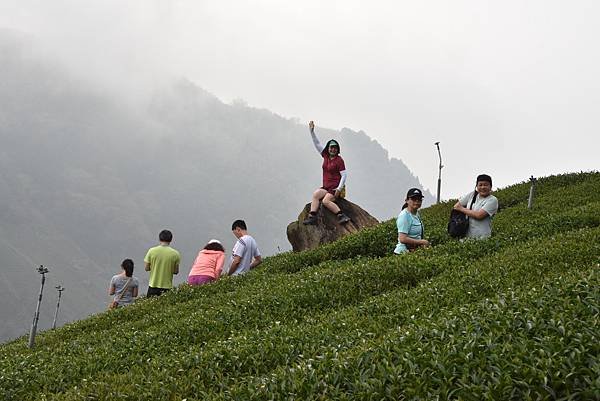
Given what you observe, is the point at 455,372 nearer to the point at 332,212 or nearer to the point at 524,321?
the point at 524,321

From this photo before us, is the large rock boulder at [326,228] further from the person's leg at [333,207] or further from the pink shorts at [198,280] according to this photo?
the pink shorts at [198,280]

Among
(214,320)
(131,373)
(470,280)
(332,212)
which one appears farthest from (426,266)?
(332,212)

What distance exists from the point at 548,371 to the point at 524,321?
1530 millimetres

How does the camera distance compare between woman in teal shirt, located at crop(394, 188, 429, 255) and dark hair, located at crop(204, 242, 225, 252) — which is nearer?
woman in teal shirt, located at crop(394, 188, 429, 255)

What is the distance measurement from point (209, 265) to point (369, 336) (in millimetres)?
11257

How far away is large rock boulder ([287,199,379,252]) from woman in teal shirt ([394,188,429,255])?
28.4 ft

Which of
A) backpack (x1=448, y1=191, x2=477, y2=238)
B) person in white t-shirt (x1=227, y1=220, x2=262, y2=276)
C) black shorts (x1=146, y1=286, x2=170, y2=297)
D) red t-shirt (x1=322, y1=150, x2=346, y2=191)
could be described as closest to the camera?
backpack (x1=448, y1=191, x2=477, y2=238)

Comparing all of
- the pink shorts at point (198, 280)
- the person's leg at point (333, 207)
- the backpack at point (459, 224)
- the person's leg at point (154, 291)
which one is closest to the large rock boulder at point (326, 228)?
the person's leg at point (333, 207)

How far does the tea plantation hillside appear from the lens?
5820mm

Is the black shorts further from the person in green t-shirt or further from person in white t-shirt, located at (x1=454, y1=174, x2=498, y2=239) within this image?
person in white t-shirt, located at (x1=454, y1=174, x2=498, y2=239)

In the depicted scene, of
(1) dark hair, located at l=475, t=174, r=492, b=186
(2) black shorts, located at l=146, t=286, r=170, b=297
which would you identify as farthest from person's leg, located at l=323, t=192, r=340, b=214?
(1) dark hair, located at l=475, t=174, r=492, b=186

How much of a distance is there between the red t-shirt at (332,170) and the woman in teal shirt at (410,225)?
696 cm

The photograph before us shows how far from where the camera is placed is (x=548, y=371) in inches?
211

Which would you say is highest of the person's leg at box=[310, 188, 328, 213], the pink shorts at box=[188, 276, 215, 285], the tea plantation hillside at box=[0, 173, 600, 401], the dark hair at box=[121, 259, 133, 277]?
the person's leg at box=[310, 188, 328, 213]
